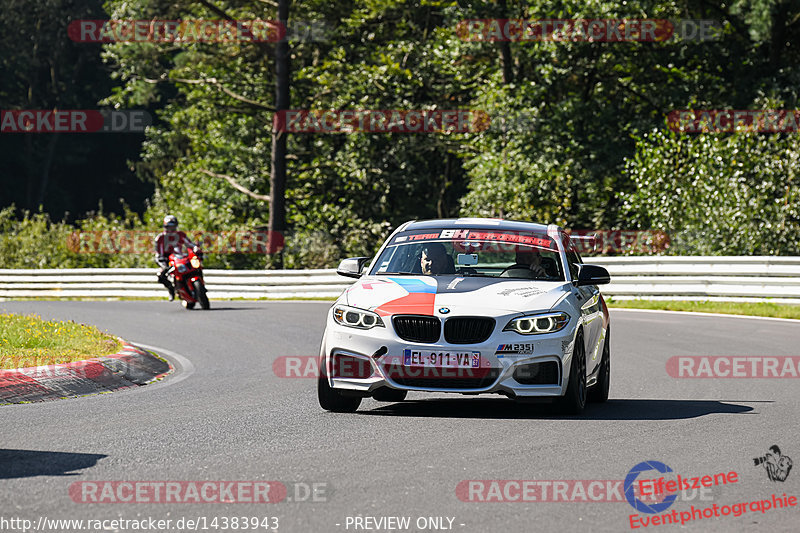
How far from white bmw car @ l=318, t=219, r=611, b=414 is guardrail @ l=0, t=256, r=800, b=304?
44.6 feet

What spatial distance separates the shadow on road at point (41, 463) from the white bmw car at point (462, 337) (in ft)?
8.27

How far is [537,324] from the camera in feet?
30.5

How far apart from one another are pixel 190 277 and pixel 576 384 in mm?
15574

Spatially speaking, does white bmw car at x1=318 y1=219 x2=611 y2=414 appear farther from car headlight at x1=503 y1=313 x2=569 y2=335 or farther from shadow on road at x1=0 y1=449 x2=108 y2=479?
shadow on road at x1=0 y1=449 x2=108 y2=479

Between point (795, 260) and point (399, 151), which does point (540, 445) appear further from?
point (399, 151)

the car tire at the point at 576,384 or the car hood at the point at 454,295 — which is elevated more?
the car hood at the point at 454,295

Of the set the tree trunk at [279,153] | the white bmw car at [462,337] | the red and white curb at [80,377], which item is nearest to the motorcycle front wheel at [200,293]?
the red and white curb at [80,377]

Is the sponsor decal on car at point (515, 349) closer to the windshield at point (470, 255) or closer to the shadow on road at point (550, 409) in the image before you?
the shadow on road at point (550, 409)

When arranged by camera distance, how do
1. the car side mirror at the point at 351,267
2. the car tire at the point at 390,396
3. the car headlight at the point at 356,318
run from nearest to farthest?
the car headlight at the point at 356,318 → the car tire at the point at 390,396 → the car side mirror at the point at 351,267

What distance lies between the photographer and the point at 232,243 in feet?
124

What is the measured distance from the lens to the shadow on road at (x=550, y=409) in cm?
962

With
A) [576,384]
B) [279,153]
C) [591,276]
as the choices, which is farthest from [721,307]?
[279,153]

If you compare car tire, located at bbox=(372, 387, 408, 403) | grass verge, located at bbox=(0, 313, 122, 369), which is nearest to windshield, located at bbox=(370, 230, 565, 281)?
car tire, located at bbox=(372, 387, 408, 403)

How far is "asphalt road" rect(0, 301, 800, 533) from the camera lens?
19.4 ft
